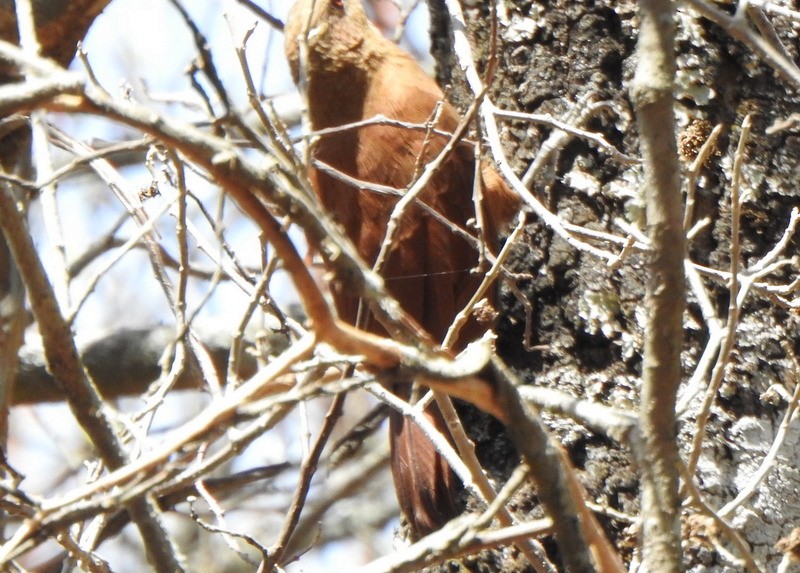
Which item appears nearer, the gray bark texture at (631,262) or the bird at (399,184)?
the gray bark texture at (631,262)

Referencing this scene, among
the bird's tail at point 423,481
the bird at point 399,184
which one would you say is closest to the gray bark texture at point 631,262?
the bird's tail at point 423,481

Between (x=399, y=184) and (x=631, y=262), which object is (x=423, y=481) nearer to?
(x=631, y=262)

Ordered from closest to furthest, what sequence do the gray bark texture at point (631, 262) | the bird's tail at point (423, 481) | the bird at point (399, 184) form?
the gray bark texture at point (631, 262)
the bird's tail at point (423, 481)
the bird at point (399, 184)

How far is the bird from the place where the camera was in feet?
9.67

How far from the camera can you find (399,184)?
10.1 feet

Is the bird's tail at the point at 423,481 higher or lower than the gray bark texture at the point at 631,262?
lower

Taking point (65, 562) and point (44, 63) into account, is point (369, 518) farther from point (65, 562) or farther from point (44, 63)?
point (44, 63)

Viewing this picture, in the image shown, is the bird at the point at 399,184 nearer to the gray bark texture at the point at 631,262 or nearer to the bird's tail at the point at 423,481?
the bird's tail at the point at 423,481

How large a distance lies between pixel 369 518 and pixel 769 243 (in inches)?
156

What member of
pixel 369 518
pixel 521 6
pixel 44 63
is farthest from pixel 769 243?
pixel 369 518

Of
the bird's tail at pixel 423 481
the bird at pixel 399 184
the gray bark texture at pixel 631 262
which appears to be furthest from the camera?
the bird at pixel 399 184

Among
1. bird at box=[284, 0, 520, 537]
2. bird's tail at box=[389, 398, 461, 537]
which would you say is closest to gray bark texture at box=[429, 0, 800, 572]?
bird's tail at box=[389, 398, 461, 537]

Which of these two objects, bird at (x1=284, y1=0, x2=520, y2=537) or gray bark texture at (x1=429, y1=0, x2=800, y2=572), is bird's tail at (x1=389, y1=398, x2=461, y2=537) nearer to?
bird at (x1=284, y1=0, x2=520, y2=537)

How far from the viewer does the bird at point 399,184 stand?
2.95 metres
